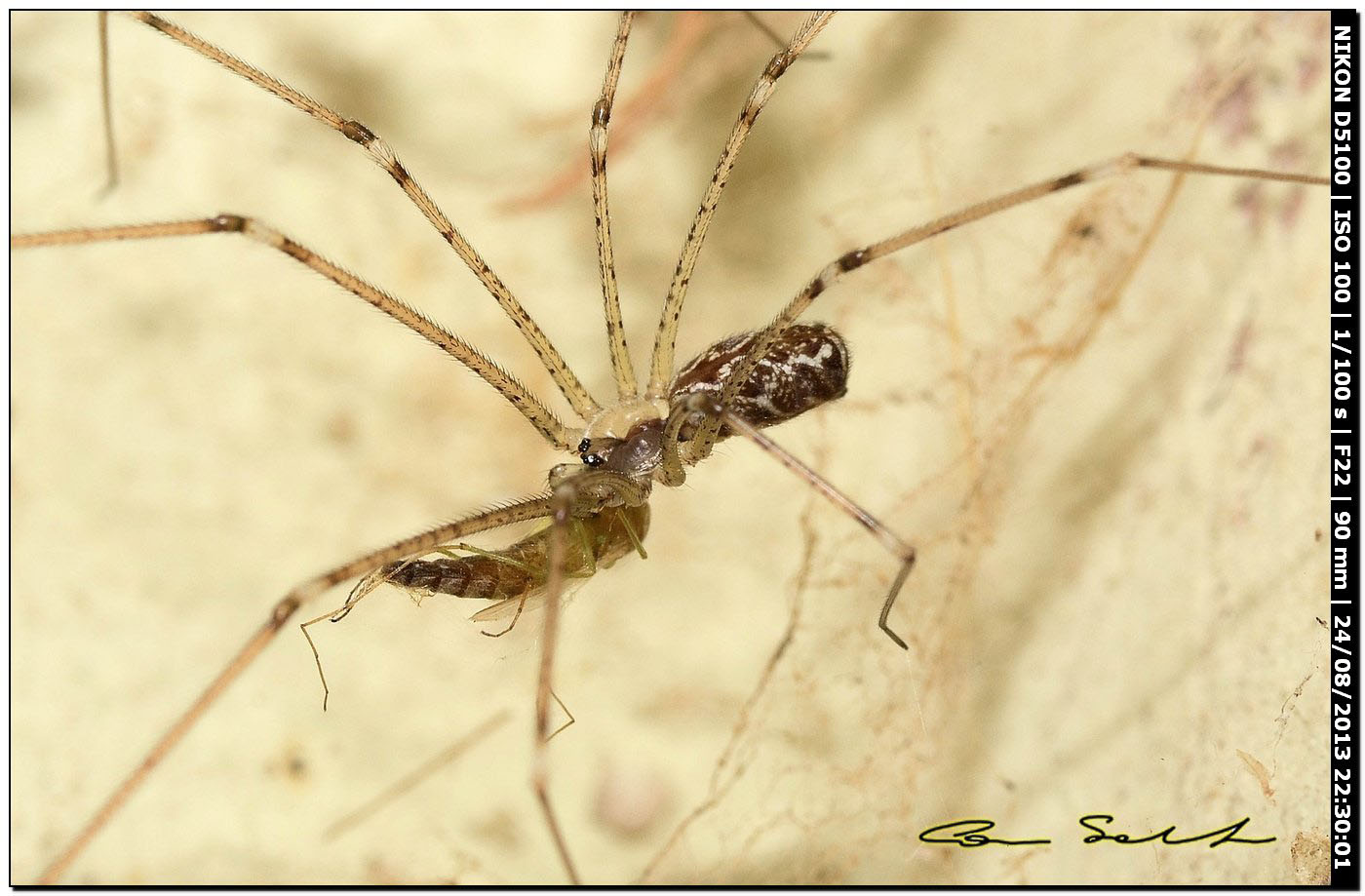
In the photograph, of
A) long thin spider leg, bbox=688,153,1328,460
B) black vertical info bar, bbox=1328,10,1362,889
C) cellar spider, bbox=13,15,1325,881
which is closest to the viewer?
black vertical info bar, bbox=1328,10,1362,889

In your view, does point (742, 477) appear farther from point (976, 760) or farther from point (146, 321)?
point (146, 321)

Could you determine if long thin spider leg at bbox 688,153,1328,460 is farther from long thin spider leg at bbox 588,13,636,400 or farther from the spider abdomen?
long thin spider leg at bbox 588,13,636,400

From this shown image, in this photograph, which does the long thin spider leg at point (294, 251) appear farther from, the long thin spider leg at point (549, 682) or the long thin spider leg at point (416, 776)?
the long thin spider leg at point (416, 776)

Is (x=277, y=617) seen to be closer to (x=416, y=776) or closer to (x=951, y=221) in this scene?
(x=416, y=776)

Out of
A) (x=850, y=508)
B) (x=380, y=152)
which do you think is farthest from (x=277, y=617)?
(x=380, y=152)

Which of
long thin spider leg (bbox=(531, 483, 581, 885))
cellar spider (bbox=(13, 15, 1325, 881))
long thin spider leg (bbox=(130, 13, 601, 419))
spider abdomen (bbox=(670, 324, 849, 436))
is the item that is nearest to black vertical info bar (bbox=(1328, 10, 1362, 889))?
cellar spider (bbox=(13, 15, 1325, 881))
